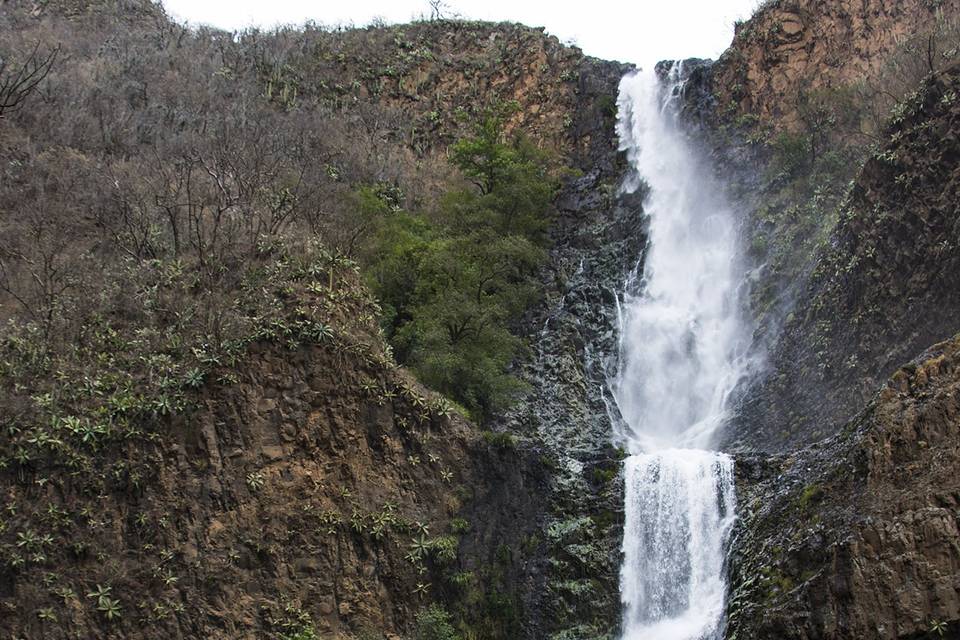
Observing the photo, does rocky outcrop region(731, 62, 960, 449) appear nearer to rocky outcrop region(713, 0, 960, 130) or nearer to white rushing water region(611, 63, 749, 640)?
white rushing water region(611, 63, 749, 640)

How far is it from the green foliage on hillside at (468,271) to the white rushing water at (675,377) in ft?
12.9

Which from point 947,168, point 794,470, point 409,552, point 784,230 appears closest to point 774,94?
point 784,230

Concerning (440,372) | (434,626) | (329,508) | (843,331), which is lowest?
(434,626)

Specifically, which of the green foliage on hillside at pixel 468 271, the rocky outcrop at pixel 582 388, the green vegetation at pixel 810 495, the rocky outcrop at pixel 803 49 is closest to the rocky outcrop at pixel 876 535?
the green vegetation at pixel 810 495

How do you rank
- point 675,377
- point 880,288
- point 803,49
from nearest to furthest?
point 880,288 < point 675,377 < point 803,49

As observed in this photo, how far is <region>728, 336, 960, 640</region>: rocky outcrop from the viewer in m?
13.7

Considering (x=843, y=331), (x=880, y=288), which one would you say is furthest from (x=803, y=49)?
(x=843, y=331)

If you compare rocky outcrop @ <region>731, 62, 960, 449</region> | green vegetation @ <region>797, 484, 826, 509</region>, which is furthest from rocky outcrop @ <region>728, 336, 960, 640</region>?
rocky outcrop @ <region>731, 62, 960, 449</region>

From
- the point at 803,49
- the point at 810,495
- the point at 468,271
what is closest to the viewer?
the point at 810,495

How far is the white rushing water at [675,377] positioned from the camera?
60.7ft

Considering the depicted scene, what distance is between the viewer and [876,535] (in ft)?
46.7

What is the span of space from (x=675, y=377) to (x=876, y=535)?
11.1 m

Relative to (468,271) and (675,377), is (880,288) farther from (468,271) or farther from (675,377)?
(468,271)

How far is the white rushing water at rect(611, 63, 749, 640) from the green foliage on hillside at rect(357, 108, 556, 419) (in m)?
3.93
